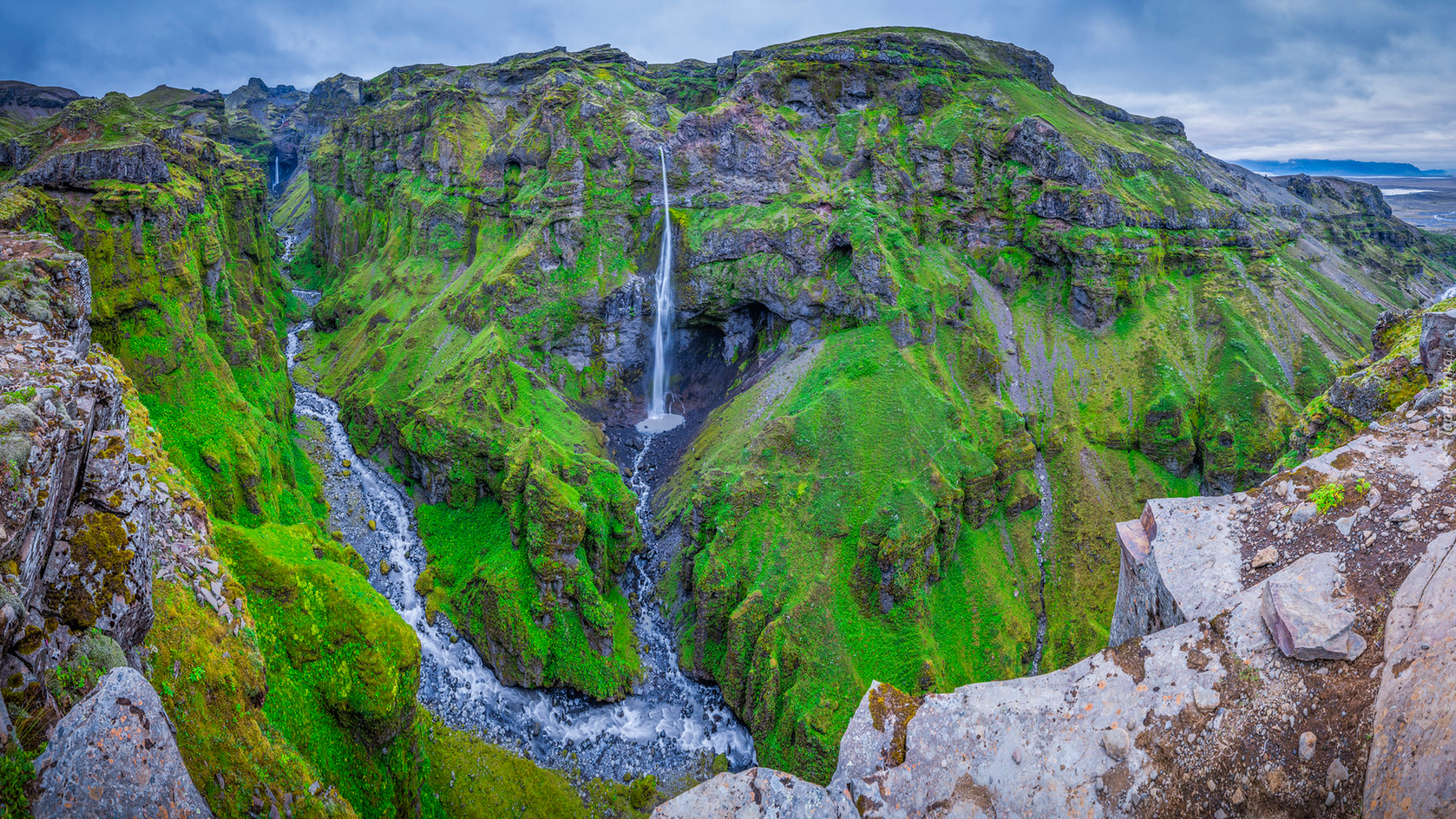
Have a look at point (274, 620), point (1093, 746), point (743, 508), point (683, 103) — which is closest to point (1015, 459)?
point (743, 508)

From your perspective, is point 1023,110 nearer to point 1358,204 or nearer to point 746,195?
point 746,195

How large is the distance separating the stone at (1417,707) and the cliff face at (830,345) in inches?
1300

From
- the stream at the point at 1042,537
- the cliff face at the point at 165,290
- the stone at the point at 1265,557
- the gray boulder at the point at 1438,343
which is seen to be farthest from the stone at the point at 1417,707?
the cliff face at the point at 165,290

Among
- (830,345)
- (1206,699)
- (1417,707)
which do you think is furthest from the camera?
(830,345)

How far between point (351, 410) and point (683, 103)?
82.5 metres

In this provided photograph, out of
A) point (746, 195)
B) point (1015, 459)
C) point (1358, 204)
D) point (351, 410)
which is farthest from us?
point (1358, 204)

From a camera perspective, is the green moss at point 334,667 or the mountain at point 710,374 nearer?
the green moss at point 334,667

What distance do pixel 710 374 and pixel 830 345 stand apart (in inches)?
690

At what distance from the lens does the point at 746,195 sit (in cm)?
7562

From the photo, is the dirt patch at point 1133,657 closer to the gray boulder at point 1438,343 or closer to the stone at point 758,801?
the stone at point 758,801

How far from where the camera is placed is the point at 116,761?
8.95 meters

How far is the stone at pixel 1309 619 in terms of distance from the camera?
9.35 meters

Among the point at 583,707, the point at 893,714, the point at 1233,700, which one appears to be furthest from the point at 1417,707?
the point at 583,707

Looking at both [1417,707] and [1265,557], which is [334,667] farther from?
[1417,707]
